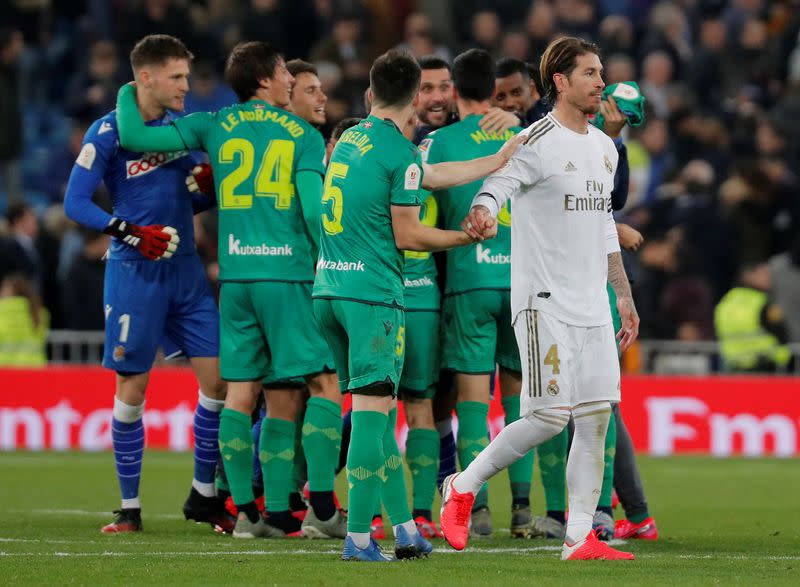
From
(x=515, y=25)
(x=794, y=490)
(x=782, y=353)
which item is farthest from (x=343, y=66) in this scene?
(x=794, y=490)

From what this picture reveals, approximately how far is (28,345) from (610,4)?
9455mm

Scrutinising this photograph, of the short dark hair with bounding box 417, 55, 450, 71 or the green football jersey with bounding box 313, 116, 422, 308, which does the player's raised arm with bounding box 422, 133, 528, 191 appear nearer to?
the green football jersey with bounding box 313, 116, 422, 308

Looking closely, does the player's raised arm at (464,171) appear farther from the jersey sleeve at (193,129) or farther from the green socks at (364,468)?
the jersey sleeve at (193,129)

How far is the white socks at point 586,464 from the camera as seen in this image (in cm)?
761

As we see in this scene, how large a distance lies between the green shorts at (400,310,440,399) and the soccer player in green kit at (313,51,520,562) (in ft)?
4.17

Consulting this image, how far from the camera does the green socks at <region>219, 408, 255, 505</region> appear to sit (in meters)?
8.98

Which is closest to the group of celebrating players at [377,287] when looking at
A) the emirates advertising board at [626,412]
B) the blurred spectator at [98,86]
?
the emirates advertising board at [626,412]

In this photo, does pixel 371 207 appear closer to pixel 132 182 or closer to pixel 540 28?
pixel 132 182

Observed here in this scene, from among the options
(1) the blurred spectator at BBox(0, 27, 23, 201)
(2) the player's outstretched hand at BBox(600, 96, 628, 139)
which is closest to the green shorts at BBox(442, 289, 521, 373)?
(2) the player's outstretched hand at BBox(600, 96, 628, 139)

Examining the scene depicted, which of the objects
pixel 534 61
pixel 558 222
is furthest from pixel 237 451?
pixel 534 61

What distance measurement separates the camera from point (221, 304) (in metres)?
9.09

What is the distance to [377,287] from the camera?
7484 millimetres

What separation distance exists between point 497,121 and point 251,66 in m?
1.49

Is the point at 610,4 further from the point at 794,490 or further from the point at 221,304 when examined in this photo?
the point at 221,304
